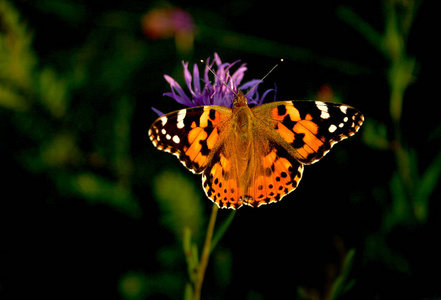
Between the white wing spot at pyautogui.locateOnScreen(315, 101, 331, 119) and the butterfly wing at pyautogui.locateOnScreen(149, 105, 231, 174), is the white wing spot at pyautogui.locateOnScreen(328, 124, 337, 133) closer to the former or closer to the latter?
the white wing spot at pyautogui.locateOnScreen(315, 101, 331, 119)

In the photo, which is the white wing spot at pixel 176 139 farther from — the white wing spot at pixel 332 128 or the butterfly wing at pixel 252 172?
the white wing spot at pixel 332 128

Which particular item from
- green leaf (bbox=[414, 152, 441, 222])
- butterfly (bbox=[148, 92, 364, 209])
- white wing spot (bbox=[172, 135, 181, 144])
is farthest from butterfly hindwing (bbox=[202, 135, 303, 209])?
green leaf (bbox=[414, 152, 441, 222])

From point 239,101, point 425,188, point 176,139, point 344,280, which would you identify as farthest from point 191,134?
point 425,188

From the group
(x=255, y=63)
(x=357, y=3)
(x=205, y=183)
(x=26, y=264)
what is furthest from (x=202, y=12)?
(x=26, y=264)

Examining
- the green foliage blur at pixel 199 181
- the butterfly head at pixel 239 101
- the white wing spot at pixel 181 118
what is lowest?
the green foliage blur at pixel 199 181

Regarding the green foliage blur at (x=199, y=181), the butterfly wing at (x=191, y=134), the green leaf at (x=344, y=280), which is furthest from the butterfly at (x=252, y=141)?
the green foliage blur at (x=199, y=181)

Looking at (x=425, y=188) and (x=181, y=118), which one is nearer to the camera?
(x=181, y=118)

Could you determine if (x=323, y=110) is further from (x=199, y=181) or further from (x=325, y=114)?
(x=199, y=181)
